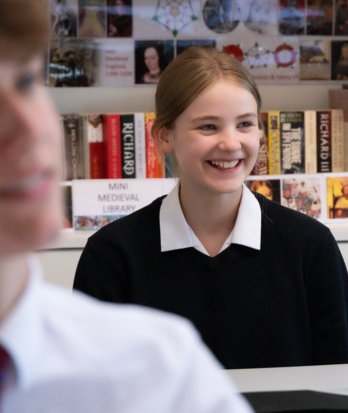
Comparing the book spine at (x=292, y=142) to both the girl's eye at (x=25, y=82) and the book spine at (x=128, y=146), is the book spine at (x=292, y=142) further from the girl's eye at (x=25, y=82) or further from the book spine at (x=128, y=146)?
the girl's eye at (x=25, y=82)

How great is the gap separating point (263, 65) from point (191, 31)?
21 cm

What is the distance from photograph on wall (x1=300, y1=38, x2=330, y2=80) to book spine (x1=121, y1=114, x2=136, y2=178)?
51 cm

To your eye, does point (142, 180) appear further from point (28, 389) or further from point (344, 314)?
point (28, 389)

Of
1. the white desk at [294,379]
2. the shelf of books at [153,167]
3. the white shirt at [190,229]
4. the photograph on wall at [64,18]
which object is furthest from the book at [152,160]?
the white desk at [294,379]

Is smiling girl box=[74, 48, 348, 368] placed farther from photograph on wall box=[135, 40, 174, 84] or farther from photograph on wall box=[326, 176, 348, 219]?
photograph on wall box=[135, 40, 174, 84]

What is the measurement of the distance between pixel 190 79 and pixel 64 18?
913 millimetres

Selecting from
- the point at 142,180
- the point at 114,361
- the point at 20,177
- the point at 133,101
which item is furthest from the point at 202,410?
the point at 133,101

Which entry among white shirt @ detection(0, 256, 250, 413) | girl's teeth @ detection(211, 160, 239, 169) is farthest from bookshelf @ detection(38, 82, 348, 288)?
white shirt @ detection(0, 256, 250, 413)

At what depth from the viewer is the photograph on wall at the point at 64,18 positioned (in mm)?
2172

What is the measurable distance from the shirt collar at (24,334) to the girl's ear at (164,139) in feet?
3.09

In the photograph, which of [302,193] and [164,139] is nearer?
[164,139]

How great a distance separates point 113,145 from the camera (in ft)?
6.77

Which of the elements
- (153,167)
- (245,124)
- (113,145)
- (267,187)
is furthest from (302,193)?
(245,124)

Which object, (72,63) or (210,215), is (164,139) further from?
(72,63)
